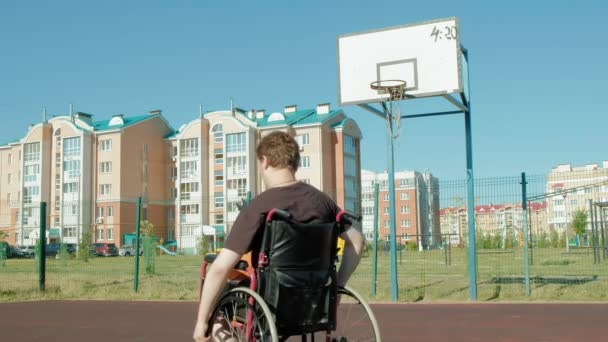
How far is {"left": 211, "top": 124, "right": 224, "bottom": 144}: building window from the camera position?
69.6m

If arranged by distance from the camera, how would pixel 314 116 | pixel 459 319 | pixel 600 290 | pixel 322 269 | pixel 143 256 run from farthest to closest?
pixel 314 116 < pixel 143 256 < pixel 600 290 < pixel 459 319 < pixel 322 269

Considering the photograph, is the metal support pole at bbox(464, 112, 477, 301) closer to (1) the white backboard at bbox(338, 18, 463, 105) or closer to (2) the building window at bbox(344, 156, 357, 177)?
(1) the white backboard at bbox(338, 18, 463, 105)

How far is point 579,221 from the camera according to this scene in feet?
63.0

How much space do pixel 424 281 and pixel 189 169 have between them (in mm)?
58679

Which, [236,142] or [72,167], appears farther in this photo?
[72,167]

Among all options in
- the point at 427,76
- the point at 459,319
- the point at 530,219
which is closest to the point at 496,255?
the point at 530,219

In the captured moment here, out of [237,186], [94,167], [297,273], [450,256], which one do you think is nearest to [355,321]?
[297,273]

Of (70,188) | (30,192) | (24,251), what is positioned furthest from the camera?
(30,192)

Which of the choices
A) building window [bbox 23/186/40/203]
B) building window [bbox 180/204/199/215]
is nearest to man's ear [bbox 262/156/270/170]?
building window [bbox 180/204/199/215]

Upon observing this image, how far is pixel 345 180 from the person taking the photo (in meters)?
67.8

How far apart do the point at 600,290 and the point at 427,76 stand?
4.77 metres

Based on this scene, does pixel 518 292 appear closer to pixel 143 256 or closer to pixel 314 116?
pixel 143 256

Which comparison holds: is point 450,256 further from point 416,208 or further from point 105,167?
point 105,167

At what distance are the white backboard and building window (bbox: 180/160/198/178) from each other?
5912 cm
